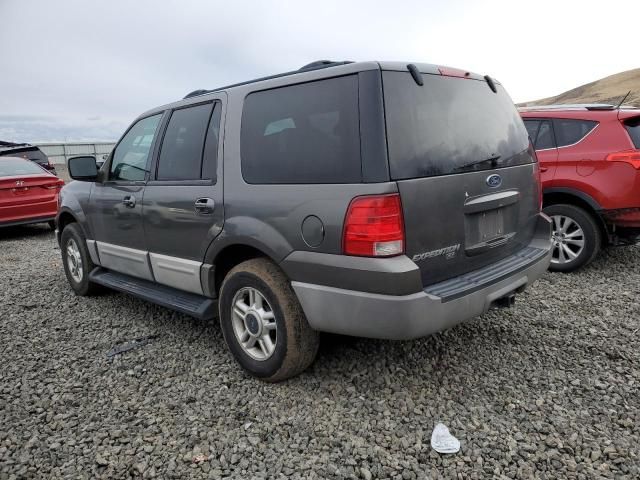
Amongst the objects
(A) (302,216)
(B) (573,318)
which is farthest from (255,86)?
(B) (573,318)

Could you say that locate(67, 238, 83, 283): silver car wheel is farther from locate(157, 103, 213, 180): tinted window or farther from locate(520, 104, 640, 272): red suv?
locate(520, 104, 640, 272): red suv

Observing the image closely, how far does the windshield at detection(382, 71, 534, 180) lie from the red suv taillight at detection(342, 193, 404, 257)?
163mm

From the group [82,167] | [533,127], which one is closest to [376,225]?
[82,167]

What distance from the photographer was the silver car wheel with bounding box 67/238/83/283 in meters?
4.80

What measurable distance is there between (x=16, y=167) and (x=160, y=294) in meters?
6.96

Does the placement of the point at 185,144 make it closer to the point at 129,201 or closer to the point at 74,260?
the point at 129,201

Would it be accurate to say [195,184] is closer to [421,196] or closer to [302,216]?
[302,216]

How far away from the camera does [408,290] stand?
2369 mm

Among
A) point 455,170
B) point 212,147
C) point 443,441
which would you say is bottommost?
point 443,441

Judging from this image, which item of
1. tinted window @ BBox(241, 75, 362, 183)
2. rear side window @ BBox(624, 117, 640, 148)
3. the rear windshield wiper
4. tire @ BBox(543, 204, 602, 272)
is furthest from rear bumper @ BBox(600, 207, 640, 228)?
tinted window @ BBox(241, 75, 362, 183)

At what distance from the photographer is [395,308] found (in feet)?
7.72

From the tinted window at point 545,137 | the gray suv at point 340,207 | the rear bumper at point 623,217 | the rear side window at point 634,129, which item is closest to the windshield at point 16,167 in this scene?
the gray suv at point 340,207

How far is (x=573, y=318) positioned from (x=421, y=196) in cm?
228

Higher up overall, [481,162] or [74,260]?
[481,162]
